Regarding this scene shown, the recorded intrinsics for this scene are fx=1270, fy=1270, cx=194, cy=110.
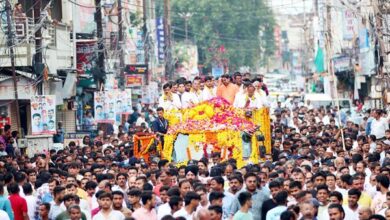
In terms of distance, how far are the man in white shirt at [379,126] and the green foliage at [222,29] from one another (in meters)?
71.2

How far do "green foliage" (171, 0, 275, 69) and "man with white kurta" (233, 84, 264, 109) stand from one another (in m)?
74.3

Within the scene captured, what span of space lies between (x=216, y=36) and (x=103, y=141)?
232 ft

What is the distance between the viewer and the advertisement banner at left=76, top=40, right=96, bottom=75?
43.5 m

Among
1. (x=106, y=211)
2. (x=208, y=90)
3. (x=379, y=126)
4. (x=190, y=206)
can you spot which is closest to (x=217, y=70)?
(x=379, y=126)

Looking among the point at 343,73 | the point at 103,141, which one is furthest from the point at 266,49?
the point at 103,141

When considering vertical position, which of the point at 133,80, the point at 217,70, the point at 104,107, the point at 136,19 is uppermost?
the point at 136,19

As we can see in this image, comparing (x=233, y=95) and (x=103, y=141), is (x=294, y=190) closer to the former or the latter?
(x=233, y=95)

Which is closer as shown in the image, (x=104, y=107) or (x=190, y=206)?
(x=190, y=206)

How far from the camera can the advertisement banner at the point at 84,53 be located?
43469 millimetres

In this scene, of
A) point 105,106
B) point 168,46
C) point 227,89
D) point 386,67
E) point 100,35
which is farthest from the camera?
point 168,46

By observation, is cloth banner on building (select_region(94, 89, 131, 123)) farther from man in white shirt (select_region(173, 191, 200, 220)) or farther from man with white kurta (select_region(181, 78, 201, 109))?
man in white shirt (select_region(173, 191, 200, 220))

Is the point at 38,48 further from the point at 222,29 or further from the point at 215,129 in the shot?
the point at 222,29

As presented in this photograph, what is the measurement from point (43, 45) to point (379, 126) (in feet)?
35.2

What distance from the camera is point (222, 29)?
10312 cm
